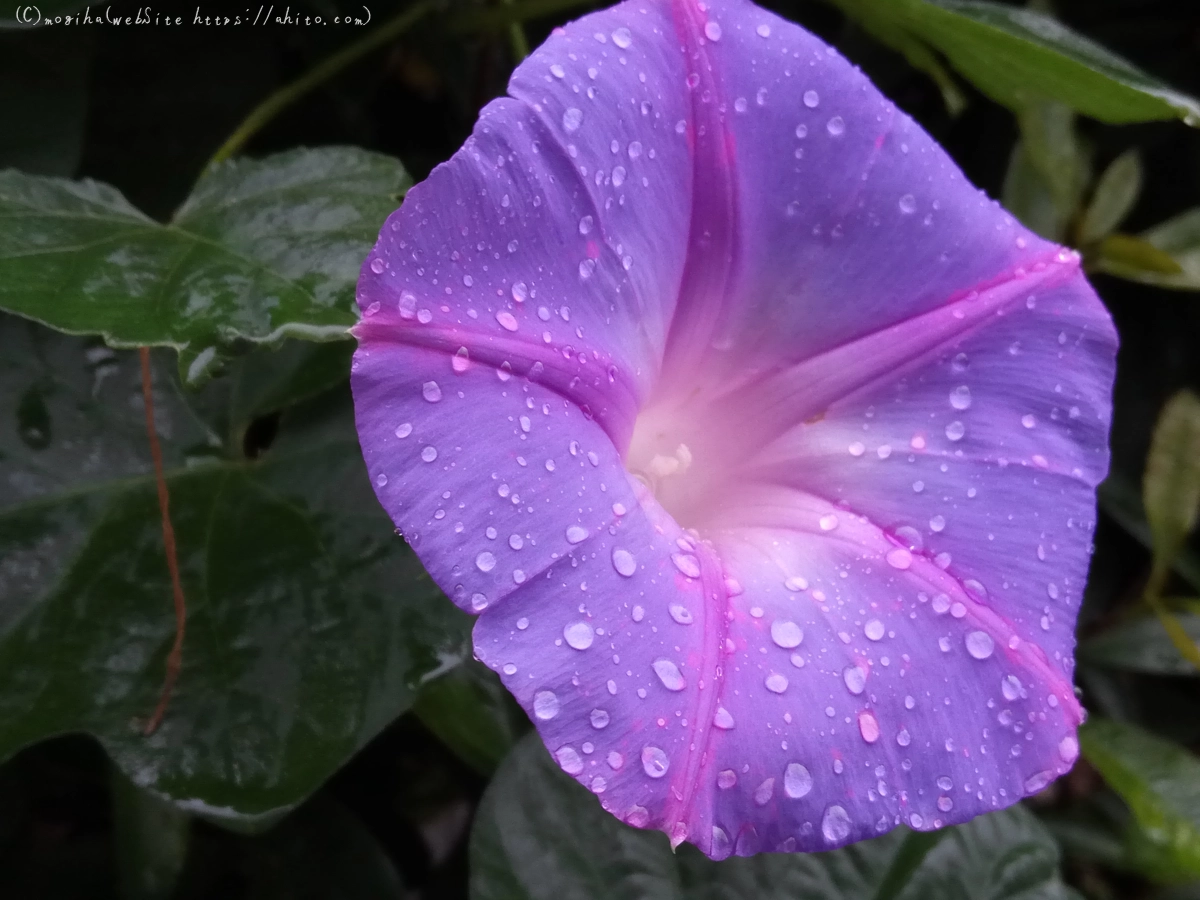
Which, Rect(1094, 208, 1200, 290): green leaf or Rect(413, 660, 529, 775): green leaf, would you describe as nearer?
Rect(413, 660, 529, 775): green leaf

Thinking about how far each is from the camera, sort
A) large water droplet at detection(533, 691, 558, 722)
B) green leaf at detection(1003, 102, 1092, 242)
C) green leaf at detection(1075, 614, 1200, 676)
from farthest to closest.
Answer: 1. green leaf at detection(1075, 614, 1200, 676)
2. green leaf at detection(1003, 102, 1092, 242)
3. large water droplet at detection(533, 691, 558, 722)

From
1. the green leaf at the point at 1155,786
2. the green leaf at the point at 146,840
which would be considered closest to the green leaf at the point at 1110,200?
the green leaf at the point at 1155,786

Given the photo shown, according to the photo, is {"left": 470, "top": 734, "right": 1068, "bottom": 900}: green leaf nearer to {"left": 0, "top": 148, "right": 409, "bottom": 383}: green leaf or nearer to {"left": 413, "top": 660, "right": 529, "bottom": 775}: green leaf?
{"left": 413, "top": 660, "right": 529, "bottom": 775}: green leaf

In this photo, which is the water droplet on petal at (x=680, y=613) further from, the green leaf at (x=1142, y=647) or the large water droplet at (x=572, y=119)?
the green leaf at (x=1142, y=647)

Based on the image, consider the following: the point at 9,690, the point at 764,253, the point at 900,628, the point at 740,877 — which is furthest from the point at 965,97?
the point at 9,690

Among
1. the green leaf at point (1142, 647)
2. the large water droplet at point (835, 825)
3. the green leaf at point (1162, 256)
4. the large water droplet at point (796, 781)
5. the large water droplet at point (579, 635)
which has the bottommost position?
the green leaf at point (1142, 647)

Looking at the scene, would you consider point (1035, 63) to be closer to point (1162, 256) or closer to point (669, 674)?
point (1162, 256)

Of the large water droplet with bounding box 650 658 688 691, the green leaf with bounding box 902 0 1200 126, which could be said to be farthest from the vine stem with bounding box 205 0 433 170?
the large water droplet with bounding box 650 658 688 691
